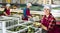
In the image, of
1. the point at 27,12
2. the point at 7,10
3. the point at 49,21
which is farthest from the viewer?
the point at 7,10

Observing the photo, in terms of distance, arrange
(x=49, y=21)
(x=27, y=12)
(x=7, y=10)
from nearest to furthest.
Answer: (x=49, y=21) → (x=27, y=12) → (x=7, y=10)

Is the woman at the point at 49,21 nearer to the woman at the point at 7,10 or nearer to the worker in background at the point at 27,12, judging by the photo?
the worker in background at the point at 27,12

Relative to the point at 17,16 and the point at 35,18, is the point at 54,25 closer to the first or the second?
the point at 35,18

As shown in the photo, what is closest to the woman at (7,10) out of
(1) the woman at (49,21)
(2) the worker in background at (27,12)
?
(2) the worker in background at (27,12)

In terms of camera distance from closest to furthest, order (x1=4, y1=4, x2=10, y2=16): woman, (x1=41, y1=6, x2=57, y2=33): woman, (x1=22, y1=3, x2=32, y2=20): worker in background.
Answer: (x1=41, y1=6, x2=57, y2=33): woman < (x1=22, y1=3, x2=32, y2=20): worker in background < (x1=4, y1=4, x2=10, y2=16): woman

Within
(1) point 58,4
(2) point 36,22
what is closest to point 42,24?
(2) point 36,22

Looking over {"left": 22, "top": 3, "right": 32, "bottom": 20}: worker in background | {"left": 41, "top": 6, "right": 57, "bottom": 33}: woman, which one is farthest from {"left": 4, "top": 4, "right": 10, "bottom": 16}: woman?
{"left": 41, "top": 6, "right": 57, "bottom": 33}: woman

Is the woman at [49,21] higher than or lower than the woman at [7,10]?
lower

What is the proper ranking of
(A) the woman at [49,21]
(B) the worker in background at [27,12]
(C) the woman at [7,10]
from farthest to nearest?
(C) the woman at [7,10]
(B) the worker in background at [27,12]
(A) the woman at [49,21]

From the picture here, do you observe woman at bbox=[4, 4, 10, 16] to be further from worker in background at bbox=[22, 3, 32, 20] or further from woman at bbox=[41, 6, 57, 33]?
woman at bbox=[41, 6, 57, 33]

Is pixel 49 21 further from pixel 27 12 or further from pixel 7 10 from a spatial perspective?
pixel 7 10

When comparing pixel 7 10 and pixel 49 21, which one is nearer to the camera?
pixel 49 21

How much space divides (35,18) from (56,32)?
1.27 ft

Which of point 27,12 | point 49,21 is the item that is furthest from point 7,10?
point 49,21
